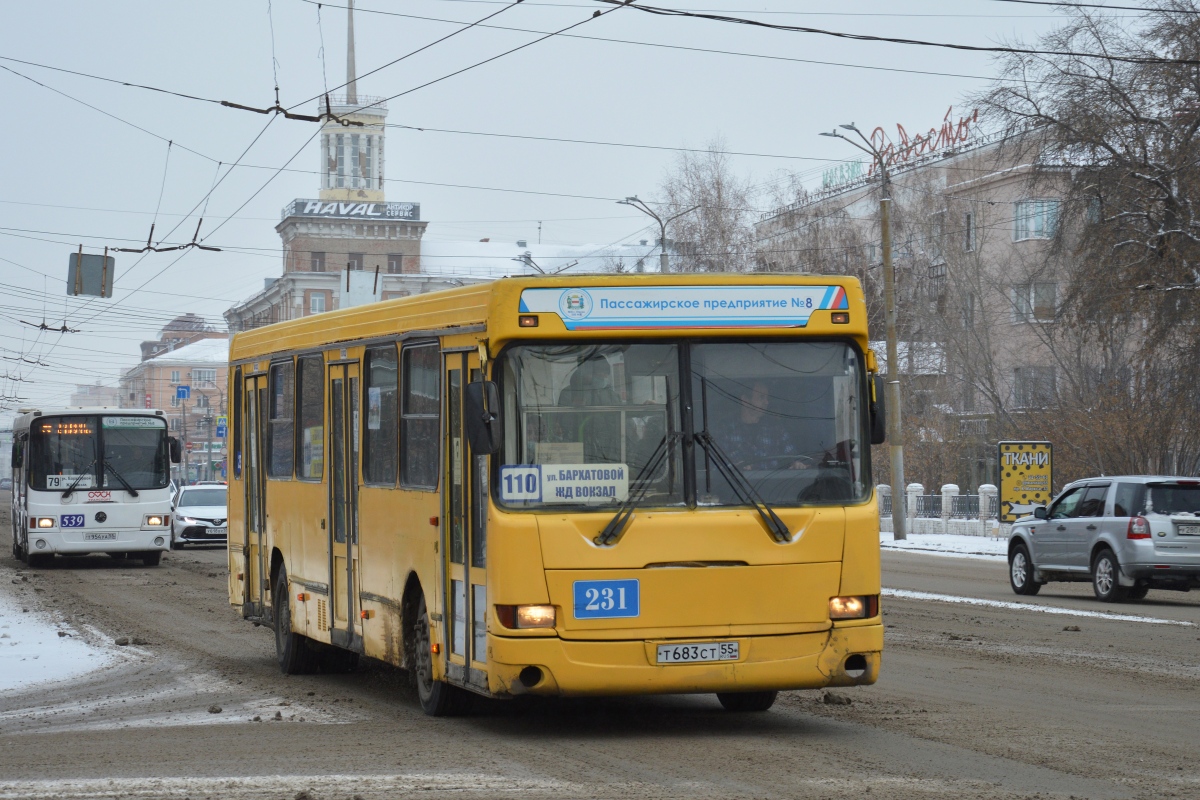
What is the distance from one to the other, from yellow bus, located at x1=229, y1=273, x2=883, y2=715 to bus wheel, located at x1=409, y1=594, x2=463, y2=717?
5.1 inches

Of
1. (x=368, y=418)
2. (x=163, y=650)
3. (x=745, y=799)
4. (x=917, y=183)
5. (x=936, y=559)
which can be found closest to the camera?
(x=745, y=799)

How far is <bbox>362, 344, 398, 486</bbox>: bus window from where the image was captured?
11273 millimetres

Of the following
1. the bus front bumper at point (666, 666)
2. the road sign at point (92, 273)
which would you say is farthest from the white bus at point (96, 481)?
the bus front bumper at point (666, 666)

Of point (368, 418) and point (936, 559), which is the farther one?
point (936, 559)

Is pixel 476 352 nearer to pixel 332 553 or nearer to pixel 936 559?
pixel 332 553

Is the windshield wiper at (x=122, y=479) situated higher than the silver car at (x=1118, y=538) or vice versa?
the windshield wiper at (x=122, y=479)

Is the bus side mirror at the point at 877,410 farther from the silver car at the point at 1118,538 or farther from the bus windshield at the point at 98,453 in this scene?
the bus windshield at the point at 98,453

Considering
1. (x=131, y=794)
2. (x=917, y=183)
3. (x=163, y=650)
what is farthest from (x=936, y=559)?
(x=917, y=183)

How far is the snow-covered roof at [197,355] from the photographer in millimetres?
146625

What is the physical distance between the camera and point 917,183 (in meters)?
64.2

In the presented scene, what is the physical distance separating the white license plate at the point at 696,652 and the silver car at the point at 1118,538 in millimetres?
12953

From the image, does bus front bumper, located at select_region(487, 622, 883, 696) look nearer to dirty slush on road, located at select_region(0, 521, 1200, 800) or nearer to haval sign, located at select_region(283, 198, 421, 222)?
dirty slush on road, located at select_region(0, 521, 1200, 800)

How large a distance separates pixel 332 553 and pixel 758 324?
173 inches

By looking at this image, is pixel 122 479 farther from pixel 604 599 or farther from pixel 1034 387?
pixel 1034 387
